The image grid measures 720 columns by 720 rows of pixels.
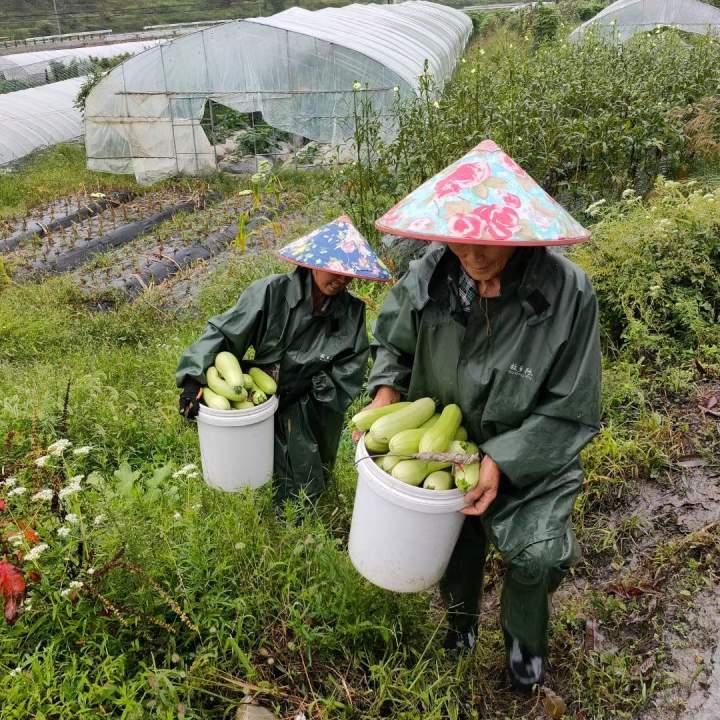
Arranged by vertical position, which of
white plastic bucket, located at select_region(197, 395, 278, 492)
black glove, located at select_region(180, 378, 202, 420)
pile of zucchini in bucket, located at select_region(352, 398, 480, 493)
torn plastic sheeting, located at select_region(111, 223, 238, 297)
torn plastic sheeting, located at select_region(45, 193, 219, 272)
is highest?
pile of zucchini in bucket, located at select_region(352, 398, 480, 493)

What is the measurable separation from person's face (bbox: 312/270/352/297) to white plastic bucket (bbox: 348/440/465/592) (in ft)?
3.00

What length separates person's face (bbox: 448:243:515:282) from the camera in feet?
5.84

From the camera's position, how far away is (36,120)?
1362 cm

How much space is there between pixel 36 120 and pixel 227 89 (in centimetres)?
566

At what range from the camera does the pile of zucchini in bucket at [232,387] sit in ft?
8.76

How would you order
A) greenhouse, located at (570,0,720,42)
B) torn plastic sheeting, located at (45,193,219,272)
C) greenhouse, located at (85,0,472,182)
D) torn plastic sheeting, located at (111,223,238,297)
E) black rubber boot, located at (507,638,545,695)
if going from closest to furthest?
black rubber boot, located at (507,638,545,695)
torn plastic sheeting, located at (111,223,238,297)
torn plastic sheeting, located at (45,193,219,272)
greenhouse, located at (85,0,472,182)
greenhouse, located at (570,0,720,42)

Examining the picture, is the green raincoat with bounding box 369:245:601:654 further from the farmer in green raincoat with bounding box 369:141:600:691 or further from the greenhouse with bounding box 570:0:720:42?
the greenhouse with bounding box 570:0:720:42

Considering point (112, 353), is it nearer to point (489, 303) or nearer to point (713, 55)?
point (489, 303)

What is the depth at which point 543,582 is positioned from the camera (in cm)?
192

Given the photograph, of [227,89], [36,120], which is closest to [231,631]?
[227,89]

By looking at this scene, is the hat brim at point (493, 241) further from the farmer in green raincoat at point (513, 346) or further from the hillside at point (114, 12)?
the hillside at point (114, 12)

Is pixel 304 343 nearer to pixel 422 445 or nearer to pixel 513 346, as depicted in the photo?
pixel 422 445

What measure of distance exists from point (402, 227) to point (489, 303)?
366 millimetres

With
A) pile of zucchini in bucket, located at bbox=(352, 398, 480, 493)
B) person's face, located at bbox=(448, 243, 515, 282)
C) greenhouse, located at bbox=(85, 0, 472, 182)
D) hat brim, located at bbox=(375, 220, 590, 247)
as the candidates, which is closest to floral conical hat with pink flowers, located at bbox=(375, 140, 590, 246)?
hat brim, located at bbox=(375, 220, 590, 247)
